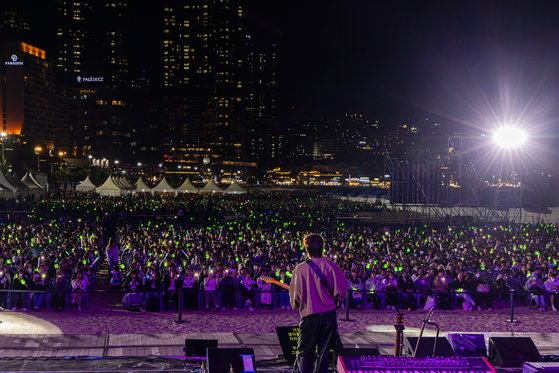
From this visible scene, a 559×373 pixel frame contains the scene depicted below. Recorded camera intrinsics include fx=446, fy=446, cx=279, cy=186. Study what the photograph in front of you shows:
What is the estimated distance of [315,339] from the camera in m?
4.77

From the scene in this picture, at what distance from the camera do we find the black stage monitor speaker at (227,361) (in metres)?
5.21

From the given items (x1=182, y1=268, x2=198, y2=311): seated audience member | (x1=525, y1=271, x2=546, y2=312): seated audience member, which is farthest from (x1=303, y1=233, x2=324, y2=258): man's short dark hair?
(x1=525, y1=271, x2=546, y2=312): seated audience member

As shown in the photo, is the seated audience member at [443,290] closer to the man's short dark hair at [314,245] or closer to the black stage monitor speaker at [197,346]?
the black stage monitor speaker at [197,346]

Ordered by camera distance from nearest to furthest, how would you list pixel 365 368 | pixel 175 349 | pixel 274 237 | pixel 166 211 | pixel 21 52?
pixel 365 368
pixel 175 349
pixel 274 237
pixel 166 211
pixel 21 52

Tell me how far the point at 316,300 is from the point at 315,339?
0.43m

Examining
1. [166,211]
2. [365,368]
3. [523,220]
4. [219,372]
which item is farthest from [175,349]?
[523,220]

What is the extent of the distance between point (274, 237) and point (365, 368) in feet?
64.2

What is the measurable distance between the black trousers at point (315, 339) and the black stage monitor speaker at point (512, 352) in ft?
11.2

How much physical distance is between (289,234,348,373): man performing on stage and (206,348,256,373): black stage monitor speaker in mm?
782

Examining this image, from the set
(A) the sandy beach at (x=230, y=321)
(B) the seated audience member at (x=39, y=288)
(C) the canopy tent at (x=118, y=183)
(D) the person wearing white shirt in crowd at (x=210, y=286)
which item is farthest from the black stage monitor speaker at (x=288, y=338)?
(C) the canopy tent at (x=118, y=183)

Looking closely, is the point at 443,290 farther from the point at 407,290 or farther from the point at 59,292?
the point at 59,292

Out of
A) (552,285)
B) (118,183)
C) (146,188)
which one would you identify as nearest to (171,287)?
(552,285)

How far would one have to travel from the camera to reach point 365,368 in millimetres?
4074

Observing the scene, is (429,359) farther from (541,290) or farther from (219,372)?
(541,290)
